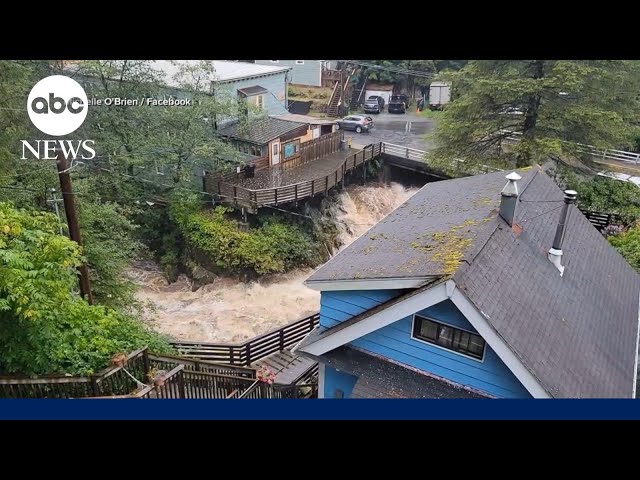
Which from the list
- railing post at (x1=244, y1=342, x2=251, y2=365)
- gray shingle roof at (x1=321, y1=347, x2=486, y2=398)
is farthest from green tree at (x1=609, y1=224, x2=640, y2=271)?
railing post at (x1=244, y1=342, x2=251, y2=365)

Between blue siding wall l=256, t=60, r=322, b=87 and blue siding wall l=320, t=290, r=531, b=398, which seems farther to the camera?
blue siding wall l=256, t=60, r=322, b=87

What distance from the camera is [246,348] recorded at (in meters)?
5.03

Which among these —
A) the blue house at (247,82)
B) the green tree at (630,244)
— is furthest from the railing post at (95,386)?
the green tree at (630,244)

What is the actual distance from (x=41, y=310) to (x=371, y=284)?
212cm

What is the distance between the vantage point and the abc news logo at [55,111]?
4.15 m

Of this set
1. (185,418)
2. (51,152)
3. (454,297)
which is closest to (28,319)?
(185,418)

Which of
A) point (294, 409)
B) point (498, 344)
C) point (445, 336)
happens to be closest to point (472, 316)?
point (498, 344)

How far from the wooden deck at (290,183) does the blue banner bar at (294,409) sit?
9.63 feet

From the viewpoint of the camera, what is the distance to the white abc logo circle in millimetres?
4148

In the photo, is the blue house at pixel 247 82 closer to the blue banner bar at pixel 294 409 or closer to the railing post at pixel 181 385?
the railing post at pixel 181 385

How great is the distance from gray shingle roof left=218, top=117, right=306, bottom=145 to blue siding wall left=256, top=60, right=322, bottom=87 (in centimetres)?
62

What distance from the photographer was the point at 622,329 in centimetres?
426

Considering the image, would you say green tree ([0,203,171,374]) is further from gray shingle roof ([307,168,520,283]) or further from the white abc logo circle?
gray shingle roof ([307,168,520,283])

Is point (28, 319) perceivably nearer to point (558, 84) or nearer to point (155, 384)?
point (155, 384)
